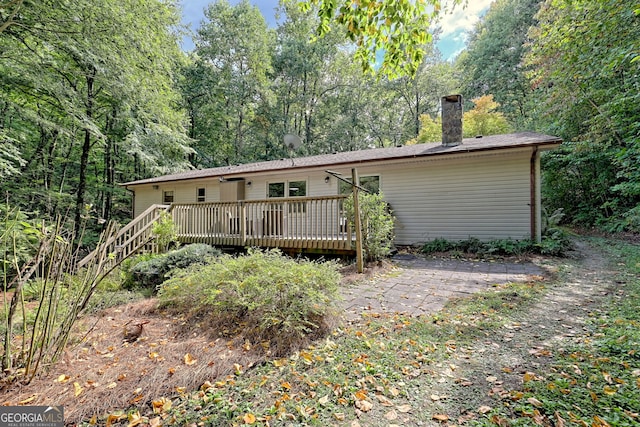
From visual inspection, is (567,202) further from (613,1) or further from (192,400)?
(192,400)

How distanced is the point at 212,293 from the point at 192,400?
150 centimetres

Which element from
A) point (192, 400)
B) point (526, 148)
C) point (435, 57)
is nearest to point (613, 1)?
point (526, 148)

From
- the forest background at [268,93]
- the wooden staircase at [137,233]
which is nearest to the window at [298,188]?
the wooden staircase at [137,233]

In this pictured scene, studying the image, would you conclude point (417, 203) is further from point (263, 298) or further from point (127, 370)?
point (127, 370)

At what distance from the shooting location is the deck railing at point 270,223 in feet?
21.9

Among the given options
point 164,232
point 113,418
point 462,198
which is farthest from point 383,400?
point 462,198

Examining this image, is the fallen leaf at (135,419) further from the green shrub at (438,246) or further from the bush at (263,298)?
the green shrub at (438,246)

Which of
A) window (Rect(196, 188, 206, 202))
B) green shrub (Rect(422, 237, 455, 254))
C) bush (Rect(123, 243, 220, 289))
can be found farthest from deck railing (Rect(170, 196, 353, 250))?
window (Rect(196, 188, 206, 202))

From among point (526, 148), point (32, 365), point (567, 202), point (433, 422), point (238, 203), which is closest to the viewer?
point (433, 422)

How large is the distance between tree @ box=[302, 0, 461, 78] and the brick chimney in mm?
6780

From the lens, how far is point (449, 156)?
27.4 ft

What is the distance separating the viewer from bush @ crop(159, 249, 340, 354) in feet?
9.87

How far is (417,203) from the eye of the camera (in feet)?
30.0

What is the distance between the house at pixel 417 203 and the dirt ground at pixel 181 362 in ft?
12.0
